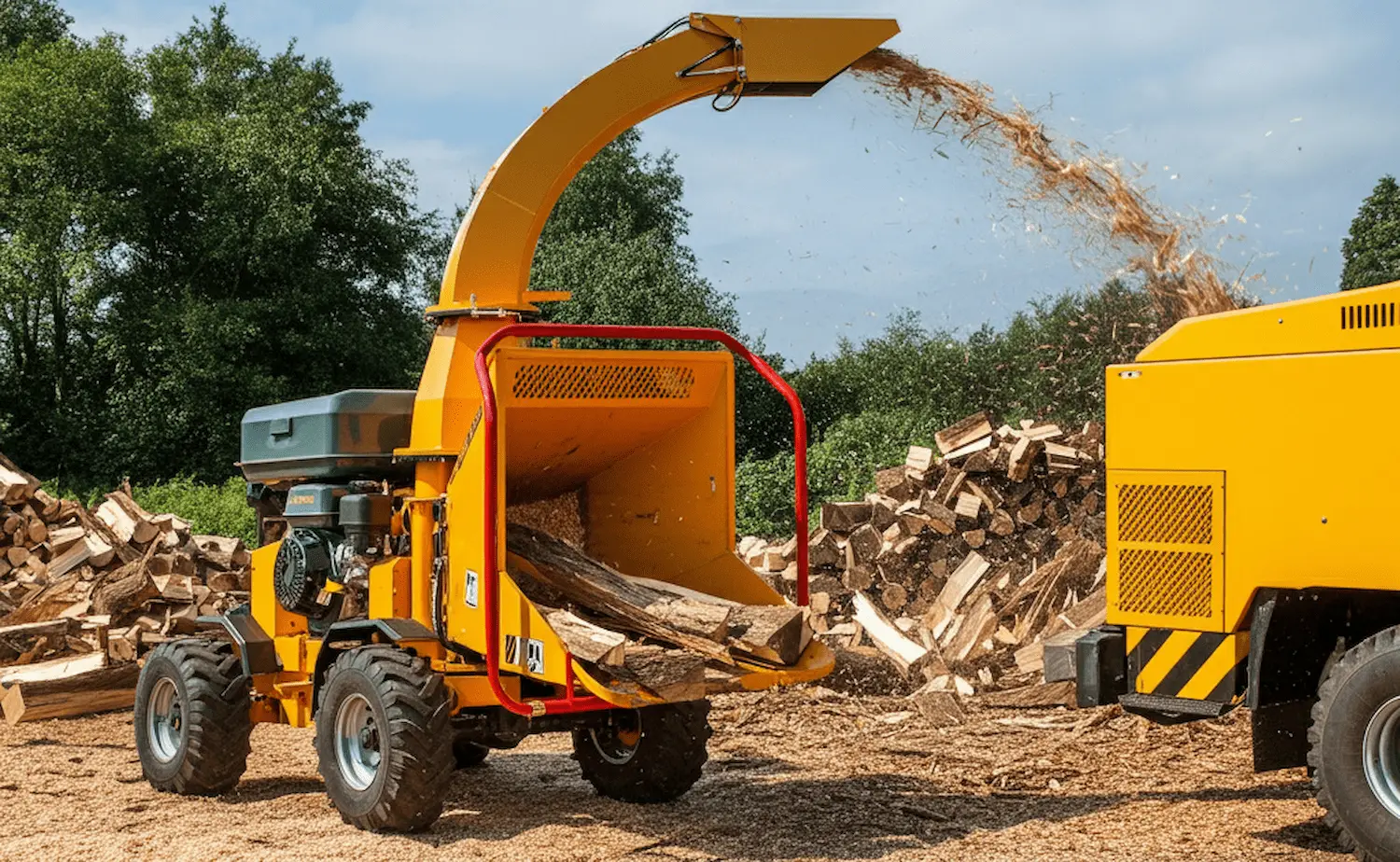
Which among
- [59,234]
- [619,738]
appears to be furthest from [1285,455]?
[59,234]

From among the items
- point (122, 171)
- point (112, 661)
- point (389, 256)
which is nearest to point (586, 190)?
point (389, 256)

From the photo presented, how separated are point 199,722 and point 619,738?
2.20 metres

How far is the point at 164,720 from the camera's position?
846 cm

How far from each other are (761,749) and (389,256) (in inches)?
1078

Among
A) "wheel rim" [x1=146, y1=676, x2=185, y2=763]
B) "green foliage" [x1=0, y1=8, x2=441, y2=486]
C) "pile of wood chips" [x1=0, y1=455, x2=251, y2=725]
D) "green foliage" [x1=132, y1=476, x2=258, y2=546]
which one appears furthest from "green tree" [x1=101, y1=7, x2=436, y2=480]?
"wheel rim" [x1=146, y1=676, x2=185, y2=763]

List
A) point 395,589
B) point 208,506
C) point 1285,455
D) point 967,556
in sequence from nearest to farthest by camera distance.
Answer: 1. point 1285,455
2. point 395,589
3. point 967,556
4. point 208,506

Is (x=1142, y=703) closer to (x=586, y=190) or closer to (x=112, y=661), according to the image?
(x=112, y=661)

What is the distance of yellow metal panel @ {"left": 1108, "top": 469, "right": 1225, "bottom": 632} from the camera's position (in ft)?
20.6

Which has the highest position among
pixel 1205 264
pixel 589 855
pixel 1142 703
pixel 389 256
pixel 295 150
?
pixel 295 150

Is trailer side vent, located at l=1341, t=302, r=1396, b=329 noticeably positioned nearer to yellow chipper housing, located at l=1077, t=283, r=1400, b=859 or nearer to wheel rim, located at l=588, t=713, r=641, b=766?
yellow chipper housing, located at l=1077, t=283, r=1400, b=859

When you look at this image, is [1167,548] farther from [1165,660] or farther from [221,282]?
[221,282]

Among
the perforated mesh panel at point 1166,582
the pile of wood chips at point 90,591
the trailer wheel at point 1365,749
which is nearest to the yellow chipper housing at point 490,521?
the perforated mesh panel at point 1166,582

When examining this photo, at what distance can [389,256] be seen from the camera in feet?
115

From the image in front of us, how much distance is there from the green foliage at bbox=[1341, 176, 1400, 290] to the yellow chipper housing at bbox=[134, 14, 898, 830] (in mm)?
22750
